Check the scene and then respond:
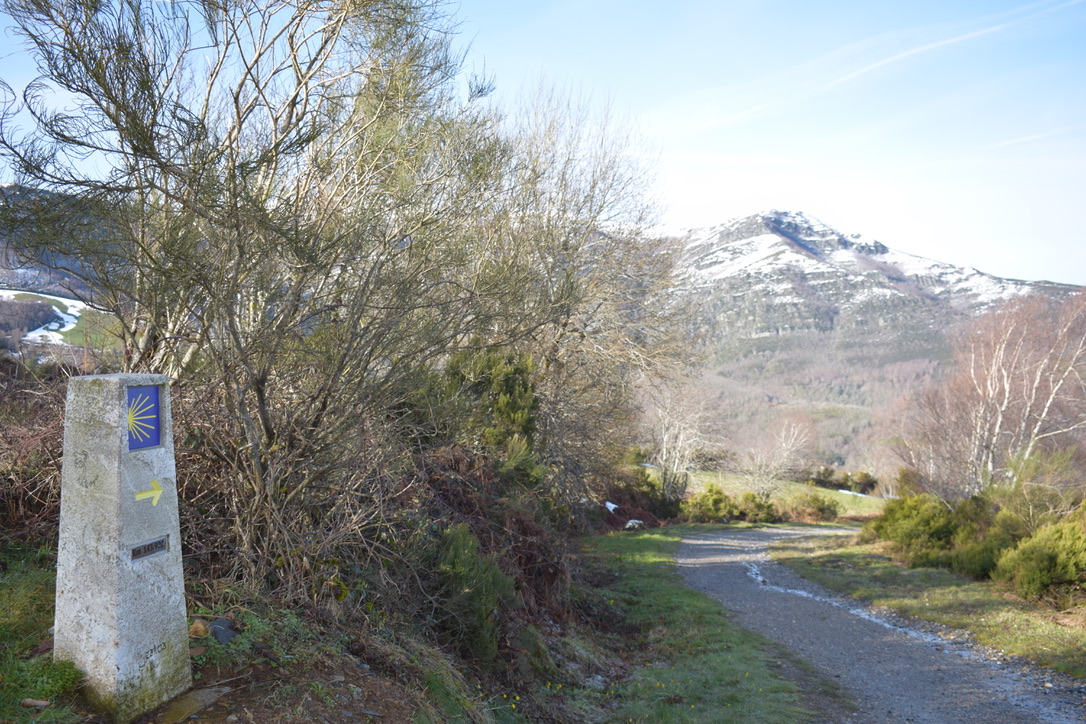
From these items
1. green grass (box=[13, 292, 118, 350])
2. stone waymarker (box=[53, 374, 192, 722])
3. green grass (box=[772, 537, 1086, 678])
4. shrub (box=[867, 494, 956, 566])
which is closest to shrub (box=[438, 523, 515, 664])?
stone waymarker (box=[53, 374, 192, 722])

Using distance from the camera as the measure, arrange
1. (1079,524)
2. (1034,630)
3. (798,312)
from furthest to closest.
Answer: (798,312), (1079,524), (1034,630)

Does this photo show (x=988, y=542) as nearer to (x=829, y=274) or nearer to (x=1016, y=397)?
(x=1016, y=397)

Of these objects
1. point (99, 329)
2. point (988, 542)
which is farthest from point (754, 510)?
point (99, 329)

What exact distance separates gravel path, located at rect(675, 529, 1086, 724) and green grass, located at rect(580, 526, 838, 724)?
57 centimetres

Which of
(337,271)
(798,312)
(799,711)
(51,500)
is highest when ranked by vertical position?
(798,312)

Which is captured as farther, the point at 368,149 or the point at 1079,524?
the point at 1079,524

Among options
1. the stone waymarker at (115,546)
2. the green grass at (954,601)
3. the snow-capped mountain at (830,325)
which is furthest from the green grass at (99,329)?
the snow-capped mountain at (830,325)

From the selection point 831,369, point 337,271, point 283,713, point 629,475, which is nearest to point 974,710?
point 283,713

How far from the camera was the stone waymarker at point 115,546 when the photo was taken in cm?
268

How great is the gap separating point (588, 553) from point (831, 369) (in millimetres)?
89423

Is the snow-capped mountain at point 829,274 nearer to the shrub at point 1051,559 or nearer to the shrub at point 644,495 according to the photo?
the shrub at point 644,495

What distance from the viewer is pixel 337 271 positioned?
4984 mm

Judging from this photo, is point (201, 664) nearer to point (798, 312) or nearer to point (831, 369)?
point (831, 369)

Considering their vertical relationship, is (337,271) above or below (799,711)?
above
